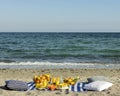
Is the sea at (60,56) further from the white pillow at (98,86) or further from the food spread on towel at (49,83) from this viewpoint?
the white pillow at (98,86)

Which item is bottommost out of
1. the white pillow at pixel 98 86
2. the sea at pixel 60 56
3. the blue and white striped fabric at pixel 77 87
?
the sea at pixel 60 56

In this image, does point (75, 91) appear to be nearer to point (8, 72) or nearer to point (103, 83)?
point (103, 83)

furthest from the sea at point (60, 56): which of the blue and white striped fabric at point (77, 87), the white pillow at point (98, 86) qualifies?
the white pillow at point (98, 86)

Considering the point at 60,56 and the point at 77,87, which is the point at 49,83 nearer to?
the point at 77,87

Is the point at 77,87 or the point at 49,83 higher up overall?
the point at 49,83

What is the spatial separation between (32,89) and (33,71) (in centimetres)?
557

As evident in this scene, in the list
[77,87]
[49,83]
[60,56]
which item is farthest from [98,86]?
[60,56]

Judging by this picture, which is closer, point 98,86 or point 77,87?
point 98,86

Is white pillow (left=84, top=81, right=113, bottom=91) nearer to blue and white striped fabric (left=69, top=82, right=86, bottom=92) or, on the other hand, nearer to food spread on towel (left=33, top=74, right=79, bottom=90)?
blue and white striped fabric (left=69, top=82, right=86, bottom=92)

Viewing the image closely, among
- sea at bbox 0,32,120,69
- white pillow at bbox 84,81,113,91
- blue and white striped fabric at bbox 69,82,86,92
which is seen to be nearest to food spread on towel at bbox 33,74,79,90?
blue and white striped fabric at bbox 69,82,86,92

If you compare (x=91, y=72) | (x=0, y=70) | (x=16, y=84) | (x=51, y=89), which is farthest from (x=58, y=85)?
(x=0, y=70)

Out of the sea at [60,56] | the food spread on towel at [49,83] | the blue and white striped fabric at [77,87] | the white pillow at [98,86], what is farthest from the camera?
the sea at [60,56]

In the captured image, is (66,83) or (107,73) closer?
(66,83)

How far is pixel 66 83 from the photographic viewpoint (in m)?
10.5
